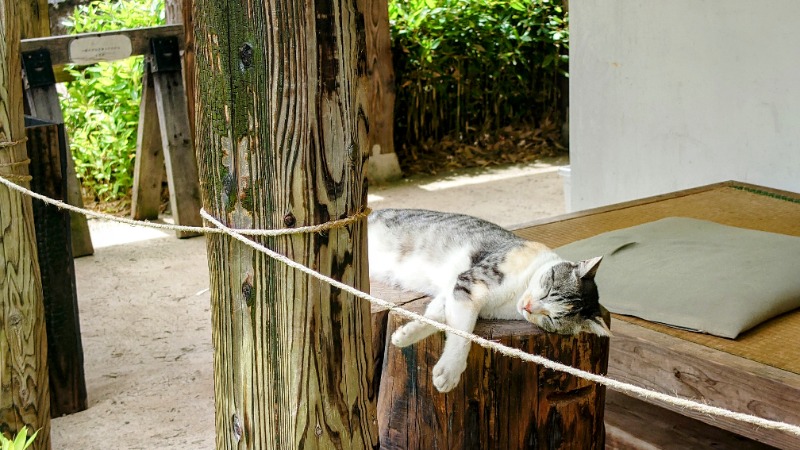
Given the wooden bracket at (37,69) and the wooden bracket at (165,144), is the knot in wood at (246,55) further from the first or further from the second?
the wooden bracket at (165,144)

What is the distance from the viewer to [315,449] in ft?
6.45

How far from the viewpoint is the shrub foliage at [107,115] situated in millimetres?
7320

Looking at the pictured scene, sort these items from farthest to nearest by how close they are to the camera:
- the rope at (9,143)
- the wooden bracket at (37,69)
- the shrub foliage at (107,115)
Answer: the shrub foliage at (107,115) < the wooden bracket at (37,69) < the rope at (9,143)

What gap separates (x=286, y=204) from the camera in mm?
1853

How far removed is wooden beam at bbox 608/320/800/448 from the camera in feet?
8.43

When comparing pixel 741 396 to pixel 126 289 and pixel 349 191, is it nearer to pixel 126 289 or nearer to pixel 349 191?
pixel 349 191

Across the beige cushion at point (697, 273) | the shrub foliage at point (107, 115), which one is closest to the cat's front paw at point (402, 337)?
the beige cushion at point (697, 273)

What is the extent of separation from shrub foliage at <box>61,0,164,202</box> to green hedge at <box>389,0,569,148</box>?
227cm

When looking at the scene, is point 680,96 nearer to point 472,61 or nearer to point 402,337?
point 402,337

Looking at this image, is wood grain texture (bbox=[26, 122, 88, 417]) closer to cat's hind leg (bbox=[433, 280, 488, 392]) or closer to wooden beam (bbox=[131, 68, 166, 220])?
cat's hind leg (bbox=[433, 280, 488, 392])

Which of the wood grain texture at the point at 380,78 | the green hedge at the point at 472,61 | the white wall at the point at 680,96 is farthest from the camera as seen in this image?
the green hedge at the point at 472,61

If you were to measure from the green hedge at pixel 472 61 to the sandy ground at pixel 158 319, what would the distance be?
0.80m

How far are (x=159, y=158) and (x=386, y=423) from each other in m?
4.57

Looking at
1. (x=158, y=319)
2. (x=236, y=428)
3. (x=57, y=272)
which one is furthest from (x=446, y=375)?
(x=158, y=319)
